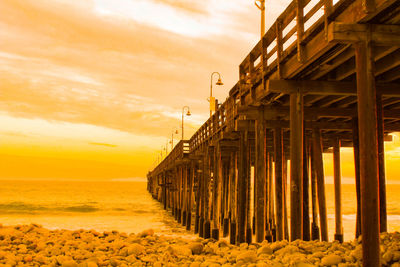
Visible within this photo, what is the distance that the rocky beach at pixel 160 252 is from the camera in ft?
22.5

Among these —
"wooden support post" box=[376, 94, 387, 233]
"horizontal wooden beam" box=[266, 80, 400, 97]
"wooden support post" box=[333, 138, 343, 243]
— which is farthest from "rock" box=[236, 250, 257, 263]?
"wooden support post" box=[333, 138, 343, 243]

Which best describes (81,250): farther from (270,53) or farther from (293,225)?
(270,53)

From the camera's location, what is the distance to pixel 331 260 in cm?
656

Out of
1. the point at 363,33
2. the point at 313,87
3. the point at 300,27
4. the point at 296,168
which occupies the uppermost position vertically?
the point at 300,27

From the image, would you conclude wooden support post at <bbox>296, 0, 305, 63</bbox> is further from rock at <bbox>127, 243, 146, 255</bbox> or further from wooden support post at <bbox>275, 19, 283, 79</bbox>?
rock at <bbox>127, 243, 146, 255</bbox>

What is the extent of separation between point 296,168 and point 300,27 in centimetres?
282

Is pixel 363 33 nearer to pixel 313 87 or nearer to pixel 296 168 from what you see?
pixel 313 87

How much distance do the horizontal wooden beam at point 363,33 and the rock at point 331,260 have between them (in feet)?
10.9

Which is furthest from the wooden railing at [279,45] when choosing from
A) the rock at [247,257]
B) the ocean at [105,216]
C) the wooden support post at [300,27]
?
the ocean at [105,216]

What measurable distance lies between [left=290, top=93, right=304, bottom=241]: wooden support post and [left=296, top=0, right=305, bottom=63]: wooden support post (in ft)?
4.49

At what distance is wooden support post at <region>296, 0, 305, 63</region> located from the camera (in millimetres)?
7660

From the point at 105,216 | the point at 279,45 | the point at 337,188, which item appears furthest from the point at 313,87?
the point at 105,216

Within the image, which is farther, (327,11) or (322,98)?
(322,98)

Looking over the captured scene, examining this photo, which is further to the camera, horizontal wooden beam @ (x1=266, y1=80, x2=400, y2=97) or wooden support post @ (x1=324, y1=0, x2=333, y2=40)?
horizontal wooden beam @ (x1=266, y1=80, x2=400, y2=97)
